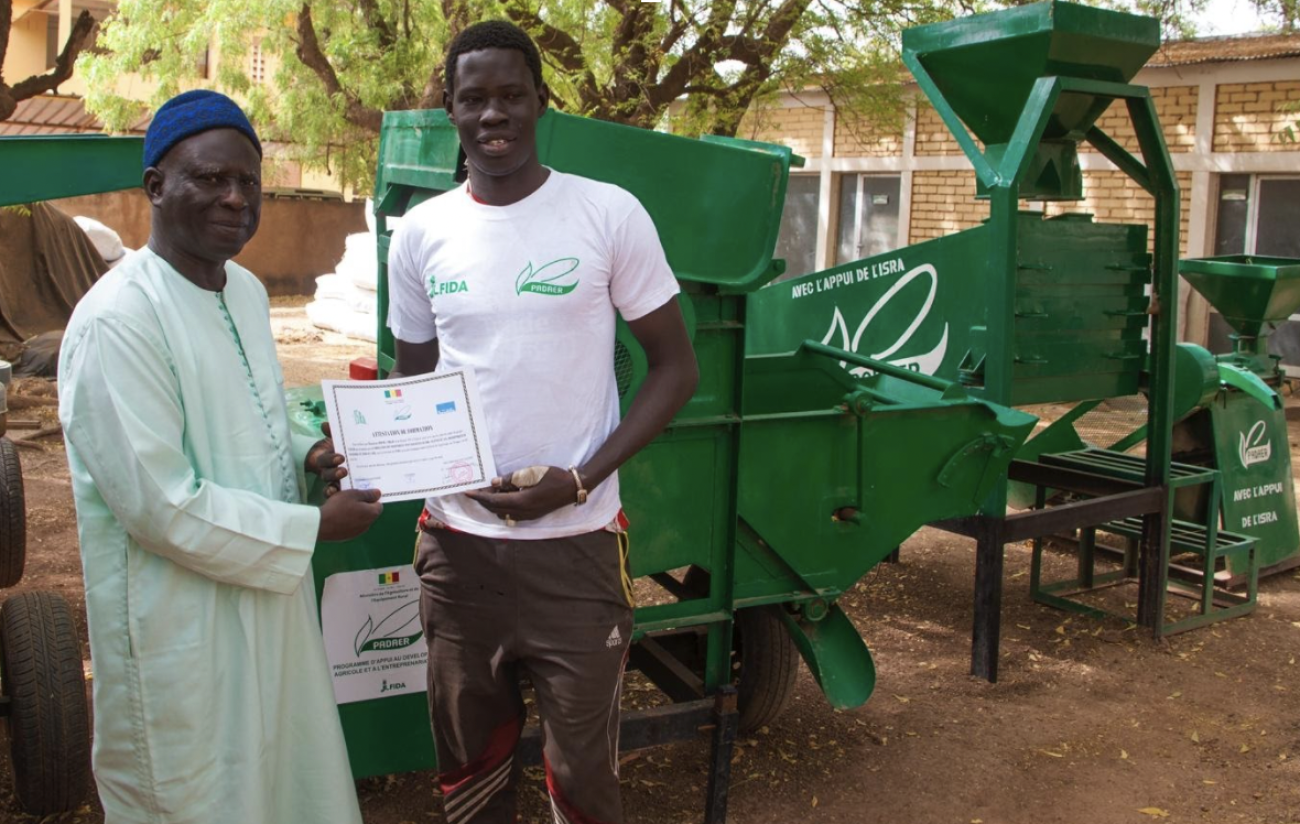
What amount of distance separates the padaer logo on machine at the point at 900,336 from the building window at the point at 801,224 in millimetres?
10434

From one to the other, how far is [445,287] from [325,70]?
964cm

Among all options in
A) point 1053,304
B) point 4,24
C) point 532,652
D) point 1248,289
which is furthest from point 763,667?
point 4,24

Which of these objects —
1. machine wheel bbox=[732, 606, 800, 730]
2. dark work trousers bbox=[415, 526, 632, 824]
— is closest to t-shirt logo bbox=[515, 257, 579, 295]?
dark work trousers bbox=[415, 526, 632, 824]

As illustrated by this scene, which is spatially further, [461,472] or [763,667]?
[763,667]

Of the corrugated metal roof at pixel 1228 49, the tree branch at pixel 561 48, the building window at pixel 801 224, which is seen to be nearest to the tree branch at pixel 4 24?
the tree branch at pixel 561 48

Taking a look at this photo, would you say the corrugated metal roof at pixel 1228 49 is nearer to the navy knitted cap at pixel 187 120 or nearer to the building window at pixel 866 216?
the building window at pixel 866 216

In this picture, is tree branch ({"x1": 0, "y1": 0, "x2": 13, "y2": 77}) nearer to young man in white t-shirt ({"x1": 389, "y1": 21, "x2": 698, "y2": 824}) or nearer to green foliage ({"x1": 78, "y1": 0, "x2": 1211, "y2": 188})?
green foliage ({"x1": 78, "y1": 0, "x2": 1211, "y2": 188})

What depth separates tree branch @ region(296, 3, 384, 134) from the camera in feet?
Answer: 36.4

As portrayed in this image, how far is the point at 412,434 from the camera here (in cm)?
237

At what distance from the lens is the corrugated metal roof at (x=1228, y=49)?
471 inches

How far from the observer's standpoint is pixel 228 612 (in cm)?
222

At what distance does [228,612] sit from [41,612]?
1.66 m

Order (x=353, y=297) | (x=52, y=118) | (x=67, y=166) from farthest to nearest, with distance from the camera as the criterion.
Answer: (x=52, y=118), (x=353, y=297), (x=67, y=166)

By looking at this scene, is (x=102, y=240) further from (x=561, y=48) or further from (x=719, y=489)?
(x=719, y=489)
